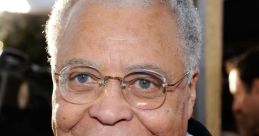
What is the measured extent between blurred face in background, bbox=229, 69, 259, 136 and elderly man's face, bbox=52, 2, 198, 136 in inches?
82.6

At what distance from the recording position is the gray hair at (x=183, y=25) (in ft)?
6.95

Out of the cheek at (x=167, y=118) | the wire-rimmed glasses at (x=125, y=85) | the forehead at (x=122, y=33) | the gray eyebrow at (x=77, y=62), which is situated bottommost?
the cheek at (x=167, y=118)

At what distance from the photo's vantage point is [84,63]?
2.02 m

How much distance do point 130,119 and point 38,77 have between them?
500 cm

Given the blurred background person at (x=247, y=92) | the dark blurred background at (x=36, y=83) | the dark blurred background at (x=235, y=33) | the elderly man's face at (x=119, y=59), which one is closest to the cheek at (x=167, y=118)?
the elderly man's face at (x=119, y=59)

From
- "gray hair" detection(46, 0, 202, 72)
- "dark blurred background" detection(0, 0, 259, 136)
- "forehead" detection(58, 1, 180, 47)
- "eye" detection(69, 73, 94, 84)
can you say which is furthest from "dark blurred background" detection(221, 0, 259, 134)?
"eye" detection(69, 73, 94, 84)

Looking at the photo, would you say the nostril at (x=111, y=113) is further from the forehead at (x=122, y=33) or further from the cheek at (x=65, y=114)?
the forehead at (x=122, y=33)

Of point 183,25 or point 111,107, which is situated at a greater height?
point 183,25

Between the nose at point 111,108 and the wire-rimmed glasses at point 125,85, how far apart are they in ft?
0.08

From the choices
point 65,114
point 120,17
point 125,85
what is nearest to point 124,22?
point 120,17

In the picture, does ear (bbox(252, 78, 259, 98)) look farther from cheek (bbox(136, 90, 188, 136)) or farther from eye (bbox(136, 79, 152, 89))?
eye (bbox(136, 79, 152, 89))

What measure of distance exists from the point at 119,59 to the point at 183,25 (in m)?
0.35

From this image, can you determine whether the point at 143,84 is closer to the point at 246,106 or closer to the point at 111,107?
the point at 111,107

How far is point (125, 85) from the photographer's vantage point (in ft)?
6.51
